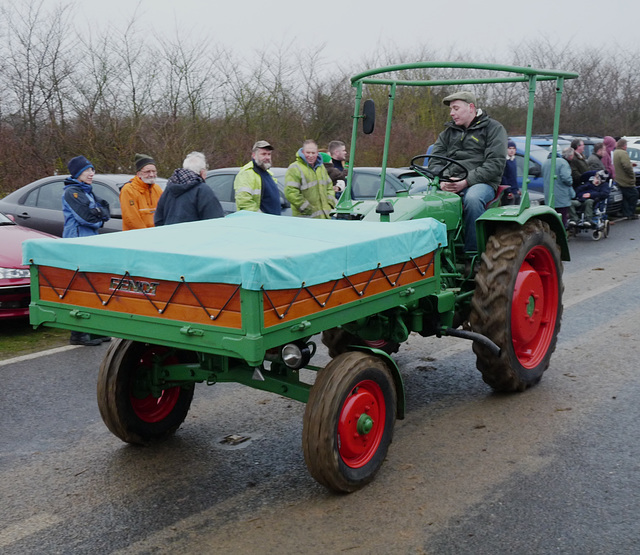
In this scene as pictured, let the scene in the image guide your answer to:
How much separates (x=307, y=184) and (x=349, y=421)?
5.67 metres

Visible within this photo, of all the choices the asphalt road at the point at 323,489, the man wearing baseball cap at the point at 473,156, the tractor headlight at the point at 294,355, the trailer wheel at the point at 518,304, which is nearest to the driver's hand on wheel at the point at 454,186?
the man wearing baseball cap at the point at 473,156

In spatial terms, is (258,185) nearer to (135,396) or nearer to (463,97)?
(463,97)

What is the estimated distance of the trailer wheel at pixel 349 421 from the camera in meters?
4.05

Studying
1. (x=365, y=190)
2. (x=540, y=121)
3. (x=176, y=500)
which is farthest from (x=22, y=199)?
(x=540, y=121)

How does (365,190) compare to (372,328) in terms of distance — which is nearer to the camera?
(372,328)

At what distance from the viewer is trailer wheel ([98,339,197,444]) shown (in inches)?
185

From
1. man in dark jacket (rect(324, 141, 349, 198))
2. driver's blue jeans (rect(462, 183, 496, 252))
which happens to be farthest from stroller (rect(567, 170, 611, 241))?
driver's blue jeans (rect(462, 183, 496, 252))

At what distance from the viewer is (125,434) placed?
4.78m

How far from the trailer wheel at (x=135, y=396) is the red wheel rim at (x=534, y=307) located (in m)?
2.44

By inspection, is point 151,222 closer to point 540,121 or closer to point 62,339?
point 62,339

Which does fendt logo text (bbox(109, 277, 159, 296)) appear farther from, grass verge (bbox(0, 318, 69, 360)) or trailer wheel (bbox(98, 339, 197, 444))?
grass verge (bbox(0, 318, 69, 360))

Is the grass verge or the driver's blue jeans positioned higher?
the driver's blue jeans

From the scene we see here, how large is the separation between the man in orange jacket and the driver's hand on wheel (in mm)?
3313

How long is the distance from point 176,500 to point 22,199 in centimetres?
792
